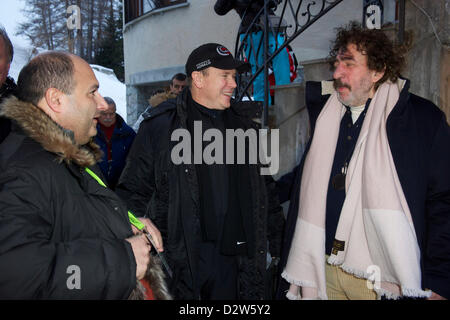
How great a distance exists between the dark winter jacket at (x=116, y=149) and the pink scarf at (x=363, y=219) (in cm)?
301

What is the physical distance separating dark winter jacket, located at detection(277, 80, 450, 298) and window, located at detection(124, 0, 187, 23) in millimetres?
7816

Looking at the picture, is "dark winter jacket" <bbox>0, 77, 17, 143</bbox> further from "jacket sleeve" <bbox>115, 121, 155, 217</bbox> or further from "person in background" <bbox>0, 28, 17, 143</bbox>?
"jacket sleeve" <bbox>115, 121, 155, 217</bbox>

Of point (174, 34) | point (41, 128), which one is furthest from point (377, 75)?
point (174, 34)

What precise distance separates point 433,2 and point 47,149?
3388 millimetres

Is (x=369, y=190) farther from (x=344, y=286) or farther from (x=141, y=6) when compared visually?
(x=141, y=6)

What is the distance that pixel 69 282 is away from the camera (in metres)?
1.17

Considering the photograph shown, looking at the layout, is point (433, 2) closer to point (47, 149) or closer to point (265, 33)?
point (265, 33)

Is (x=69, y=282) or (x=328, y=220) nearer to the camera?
(x=69, y=282)

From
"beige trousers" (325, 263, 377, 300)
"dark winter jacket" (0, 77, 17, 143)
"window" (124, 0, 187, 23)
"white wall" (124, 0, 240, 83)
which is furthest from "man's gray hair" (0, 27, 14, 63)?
"window" (124, 0, 187, 23)

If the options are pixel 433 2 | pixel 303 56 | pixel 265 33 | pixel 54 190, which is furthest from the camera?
pixel 303 56

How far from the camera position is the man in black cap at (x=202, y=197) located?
7.56 feet

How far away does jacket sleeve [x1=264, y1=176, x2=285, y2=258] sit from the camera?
106 inches

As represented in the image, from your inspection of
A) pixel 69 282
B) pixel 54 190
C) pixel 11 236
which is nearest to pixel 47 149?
pixel 54 190

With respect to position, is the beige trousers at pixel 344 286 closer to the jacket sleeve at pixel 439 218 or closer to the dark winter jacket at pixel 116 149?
the jacket sleeve at pixel 439 218
